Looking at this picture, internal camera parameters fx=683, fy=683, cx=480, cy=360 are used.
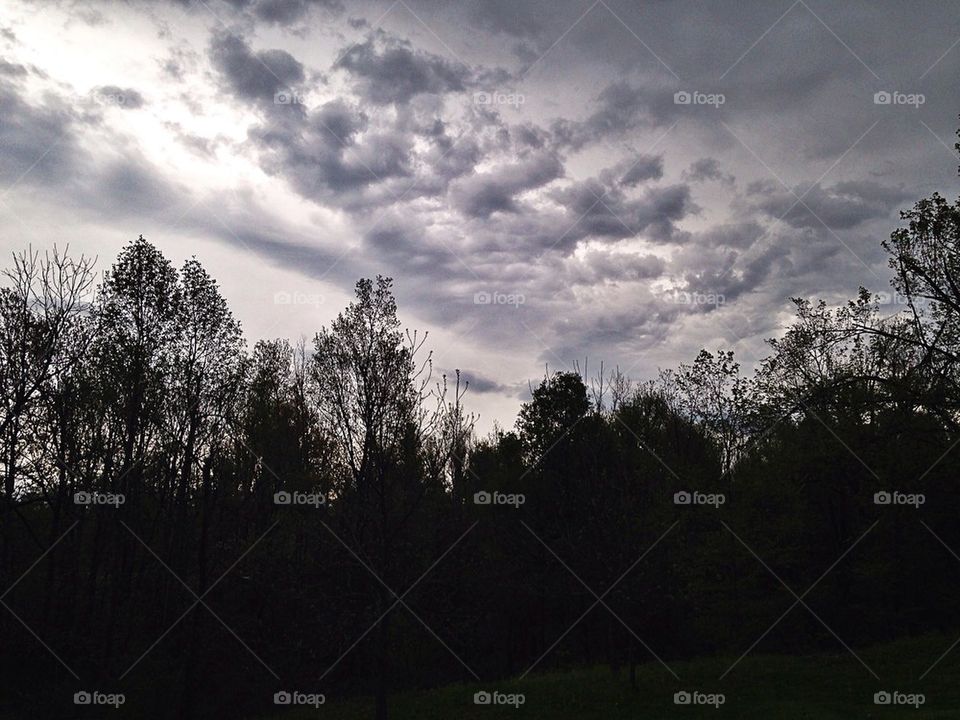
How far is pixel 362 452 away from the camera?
18.5m

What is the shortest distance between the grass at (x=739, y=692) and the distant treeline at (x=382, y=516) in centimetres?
171

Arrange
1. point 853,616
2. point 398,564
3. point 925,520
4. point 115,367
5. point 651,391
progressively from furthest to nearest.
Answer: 1. point 651,391
2. point 853,616
3. point 925,520
4. point 115,367
5. point 398,564

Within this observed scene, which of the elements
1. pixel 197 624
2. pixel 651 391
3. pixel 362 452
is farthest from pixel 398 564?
pixel 651 391

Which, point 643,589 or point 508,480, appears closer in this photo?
point 643,589

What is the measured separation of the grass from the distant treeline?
1.71 meters

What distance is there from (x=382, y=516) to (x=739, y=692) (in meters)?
12.3

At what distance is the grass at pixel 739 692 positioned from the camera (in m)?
17.5

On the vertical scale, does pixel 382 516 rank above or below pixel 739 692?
above

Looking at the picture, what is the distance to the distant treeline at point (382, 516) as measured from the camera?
19.3m

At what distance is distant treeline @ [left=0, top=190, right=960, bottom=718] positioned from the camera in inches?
762

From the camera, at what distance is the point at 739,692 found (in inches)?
813

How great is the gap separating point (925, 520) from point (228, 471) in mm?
31136

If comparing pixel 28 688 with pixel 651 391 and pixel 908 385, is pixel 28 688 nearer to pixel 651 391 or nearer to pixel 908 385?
pixel 908 385

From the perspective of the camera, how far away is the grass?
17469 mm
